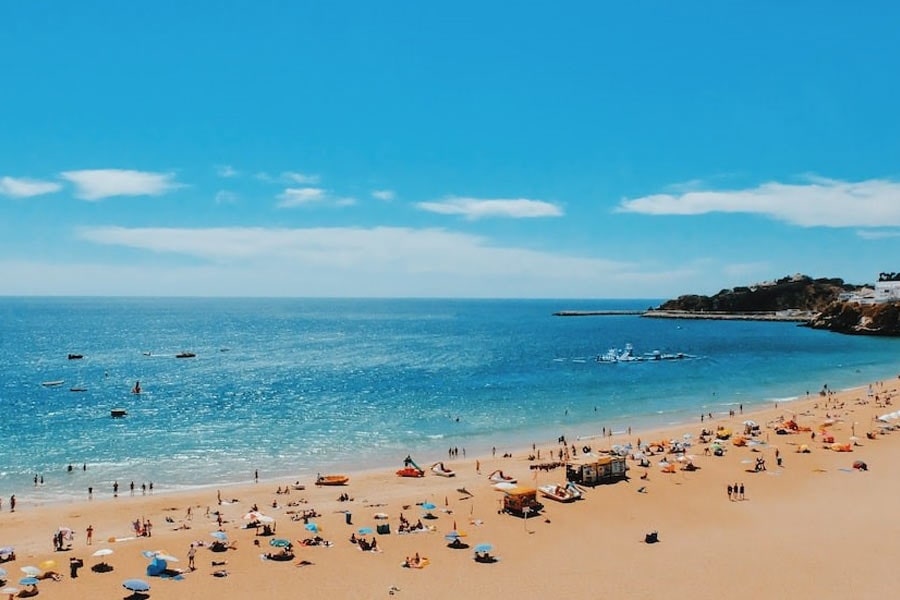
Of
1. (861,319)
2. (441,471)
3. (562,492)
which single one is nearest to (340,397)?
(441,471)

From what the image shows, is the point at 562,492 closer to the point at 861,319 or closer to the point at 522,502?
the point at 522,502

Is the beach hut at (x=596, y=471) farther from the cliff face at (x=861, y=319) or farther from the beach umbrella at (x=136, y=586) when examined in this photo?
the cliff face at (x=861, y=319)

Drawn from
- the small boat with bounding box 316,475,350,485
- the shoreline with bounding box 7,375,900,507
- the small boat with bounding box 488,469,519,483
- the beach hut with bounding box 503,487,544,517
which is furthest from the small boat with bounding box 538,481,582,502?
the shoreline with bounding box 7,375,900,507

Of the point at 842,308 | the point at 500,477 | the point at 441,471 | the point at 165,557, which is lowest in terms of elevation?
the point at 441,471

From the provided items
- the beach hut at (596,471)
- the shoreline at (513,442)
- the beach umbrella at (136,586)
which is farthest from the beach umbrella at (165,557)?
the beach hut at (596,471)

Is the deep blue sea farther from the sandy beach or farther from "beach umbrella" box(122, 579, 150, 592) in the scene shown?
"beach umbrella" box(122, 579, 150, 592)
